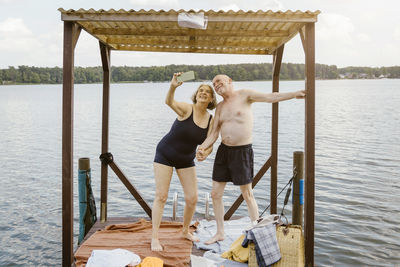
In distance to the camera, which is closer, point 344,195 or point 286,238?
point 286,238

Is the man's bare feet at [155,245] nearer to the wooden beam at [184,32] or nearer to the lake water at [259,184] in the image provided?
the wooden beam at [184,32]

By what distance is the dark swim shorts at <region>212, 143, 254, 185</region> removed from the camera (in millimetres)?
4910

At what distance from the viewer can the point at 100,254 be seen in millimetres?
4480

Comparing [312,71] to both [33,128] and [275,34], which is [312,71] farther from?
[33,128]

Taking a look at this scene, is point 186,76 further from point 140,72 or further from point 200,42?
Result: point 140,72

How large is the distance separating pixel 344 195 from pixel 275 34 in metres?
7.80

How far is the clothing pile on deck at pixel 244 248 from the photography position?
437cm

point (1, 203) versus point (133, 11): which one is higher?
point (133, 11)

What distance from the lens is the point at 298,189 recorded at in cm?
576

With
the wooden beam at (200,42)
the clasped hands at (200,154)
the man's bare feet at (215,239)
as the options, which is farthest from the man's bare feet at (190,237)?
the wooden beam at (200,42)

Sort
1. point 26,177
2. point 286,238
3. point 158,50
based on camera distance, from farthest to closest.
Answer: point 26,177 < point 158,50 < point 286,238

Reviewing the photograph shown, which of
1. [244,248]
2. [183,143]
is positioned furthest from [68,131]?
[244,248]

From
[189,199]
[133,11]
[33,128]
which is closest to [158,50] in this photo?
[133,11]

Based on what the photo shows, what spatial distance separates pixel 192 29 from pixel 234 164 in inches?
69.1
